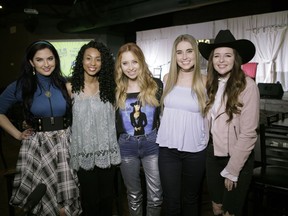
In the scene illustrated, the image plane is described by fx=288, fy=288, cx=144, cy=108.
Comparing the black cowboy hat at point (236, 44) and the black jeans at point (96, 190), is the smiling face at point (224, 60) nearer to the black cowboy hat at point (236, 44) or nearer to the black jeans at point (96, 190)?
the black cowboy hat at point (236, 44)

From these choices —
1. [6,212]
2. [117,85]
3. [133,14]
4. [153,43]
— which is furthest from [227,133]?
[153,43]

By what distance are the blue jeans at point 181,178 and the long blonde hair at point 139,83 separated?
0.41 metres

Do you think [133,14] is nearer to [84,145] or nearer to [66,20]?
[66,20]

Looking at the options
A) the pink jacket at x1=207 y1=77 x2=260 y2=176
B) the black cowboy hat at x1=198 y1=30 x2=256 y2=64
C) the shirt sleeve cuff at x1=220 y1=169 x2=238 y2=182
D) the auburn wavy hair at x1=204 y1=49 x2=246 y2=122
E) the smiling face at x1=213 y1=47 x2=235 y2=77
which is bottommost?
the shirt sleeve cuff at x1=220 y1=169 x2=238 y2=182

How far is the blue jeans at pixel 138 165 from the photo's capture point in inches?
88.4

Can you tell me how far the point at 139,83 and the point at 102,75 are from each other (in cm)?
30

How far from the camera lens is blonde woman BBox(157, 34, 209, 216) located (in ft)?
7.00

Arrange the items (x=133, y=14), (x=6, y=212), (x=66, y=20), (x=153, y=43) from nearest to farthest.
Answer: (x=6, y=212) → (x=133, y=14) → (x=66, y=20) → (x=153, y=43)

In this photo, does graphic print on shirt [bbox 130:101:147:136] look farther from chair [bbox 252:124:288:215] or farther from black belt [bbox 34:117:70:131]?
chair [bbox 252:124:288:215]

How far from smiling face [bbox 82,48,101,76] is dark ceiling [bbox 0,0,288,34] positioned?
14.0ft

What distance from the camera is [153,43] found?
35.2 ft

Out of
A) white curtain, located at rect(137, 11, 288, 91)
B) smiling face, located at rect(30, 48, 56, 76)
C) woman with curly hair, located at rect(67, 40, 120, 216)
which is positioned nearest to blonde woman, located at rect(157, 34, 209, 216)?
woman with curly hair, located at rect(67, 40, 120, 216)

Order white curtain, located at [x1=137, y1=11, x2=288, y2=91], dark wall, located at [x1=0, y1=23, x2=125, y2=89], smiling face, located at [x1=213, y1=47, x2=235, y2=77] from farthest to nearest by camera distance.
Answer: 1. dark wall, located at [x1=0, y1=23, x2=125, y2=89]
2. white curtain, located at [x1=137, y1=11, x2=288, y2=91]
3. smiling face, located at [x1=213, y1=47, x2=235, y2=77]

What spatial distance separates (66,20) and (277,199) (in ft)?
29.1
